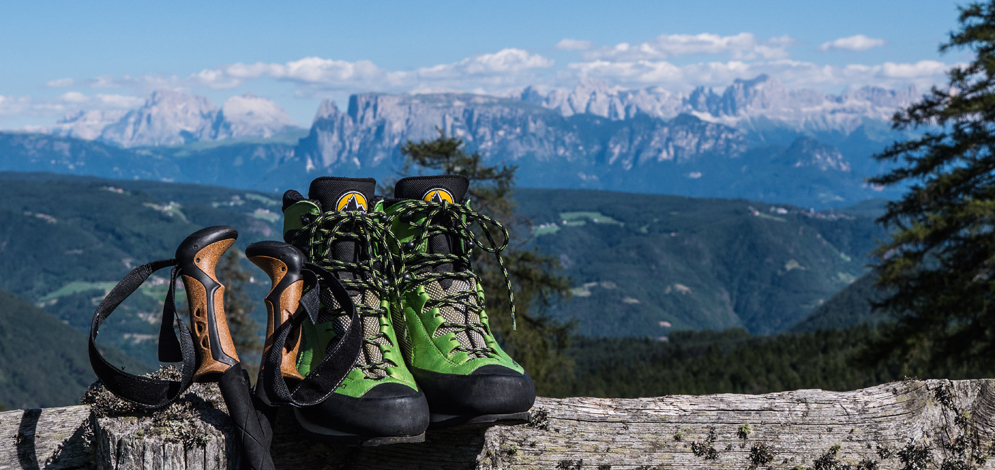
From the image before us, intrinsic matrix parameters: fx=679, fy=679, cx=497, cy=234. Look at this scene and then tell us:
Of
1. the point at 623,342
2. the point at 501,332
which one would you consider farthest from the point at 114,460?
the point at 623,342

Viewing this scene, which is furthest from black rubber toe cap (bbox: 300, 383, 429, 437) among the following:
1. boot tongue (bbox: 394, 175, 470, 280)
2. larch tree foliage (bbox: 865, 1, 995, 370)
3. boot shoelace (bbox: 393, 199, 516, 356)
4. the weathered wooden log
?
larch tree foliage (bbox: 865, 1, 995, 370)

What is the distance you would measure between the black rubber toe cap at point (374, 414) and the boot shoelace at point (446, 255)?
0.56m

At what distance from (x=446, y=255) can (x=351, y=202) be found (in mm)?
569

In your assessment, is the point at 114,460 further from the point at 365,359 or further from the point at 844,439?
the point at 844,439

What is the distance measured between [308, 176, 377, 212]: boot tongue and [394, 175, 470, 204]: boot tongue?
8.3 inches

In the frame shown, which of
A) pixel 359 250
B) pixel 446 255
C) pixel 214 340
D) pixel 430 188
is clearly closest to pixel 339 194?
pixel 359 250

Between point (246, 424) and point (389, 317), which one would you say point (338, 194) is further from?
point (246, 424)

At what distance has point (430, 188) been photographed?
366cm

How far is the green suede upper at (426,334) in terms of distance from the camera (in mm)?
3189

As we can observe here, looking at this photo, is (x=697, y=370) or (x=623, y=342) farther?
(x=623, y=342)

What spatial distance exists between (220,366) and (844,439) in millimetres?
2967

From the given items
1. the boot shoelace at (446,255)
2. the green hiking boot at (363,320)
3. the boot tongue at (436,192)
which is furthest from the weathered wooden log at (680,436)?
the boot tongue at (436,192)

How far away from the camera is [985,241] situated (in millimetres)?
15250

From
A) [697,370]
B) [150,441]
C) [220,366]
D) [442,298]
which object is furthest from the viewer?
[697,370]
